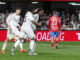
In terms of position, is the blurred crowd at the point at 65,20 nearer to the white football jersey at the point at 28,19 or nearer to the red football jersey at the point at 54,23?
the red football jersey at the point at 54,23

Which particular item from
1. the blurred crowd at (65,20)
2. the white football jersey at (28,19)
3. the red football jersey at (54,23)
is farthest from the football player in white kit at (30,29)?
the blurred crowd at (65,20)

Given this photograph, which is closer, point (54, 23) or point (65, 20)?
point (54, 23)

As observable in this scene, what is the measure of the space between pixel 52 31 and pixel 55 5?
13977 mm

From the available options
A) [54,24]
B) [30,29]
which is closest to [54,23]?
[54,24]

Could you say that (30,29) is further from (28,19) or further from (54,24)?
(54,24)

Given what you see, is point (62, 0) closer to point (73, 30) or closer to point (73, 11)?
point (73, 11)

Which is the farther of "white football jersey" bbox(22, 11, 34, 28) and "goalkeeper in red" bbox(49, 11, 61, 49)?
"goalkeeper in red" bbox(49, 11, 61, 49)

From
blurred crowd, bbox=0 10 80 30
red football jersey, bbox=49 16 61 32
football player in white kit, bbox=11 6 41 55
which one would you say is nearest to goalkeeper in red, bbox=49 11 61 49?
red football jersey, bbox=49 16 61 32

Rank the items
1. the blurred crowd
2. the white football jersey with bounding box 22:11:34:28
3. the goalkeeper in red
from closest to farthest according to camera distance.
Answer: the white football jersey with bounding box 22:11:34:28
the goalkeeper in red
the blurred crowd

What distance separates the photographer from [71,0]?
1451 inches

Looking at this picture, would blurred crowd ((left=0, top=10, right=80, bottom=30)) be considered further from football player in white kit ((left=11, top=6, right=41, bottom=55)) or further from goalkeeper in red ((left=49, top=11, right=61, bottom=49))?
football player in white kit ((left=11, top=6, right=41, bottom=55))

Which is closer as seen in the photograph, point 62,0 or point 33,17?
point 33,17

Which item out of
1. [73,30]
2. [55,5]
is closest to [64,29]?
[73,30]

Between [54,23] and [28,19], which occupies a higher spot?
[28,19]
